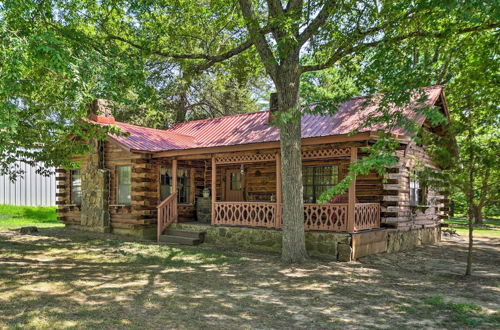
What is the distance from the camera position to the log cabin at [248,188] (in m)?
11.5

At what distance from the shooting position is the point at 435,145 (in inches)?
359

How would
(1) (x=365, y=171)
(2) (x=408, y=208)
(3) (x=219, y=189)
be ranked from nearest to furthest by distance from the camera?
1. (1) (x=365, y=171)
2. (2) (x=408, y=208)
3. (3) (x=219, y=189)

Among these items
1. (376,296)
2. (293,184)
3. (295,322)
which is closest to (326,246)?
(293,184)

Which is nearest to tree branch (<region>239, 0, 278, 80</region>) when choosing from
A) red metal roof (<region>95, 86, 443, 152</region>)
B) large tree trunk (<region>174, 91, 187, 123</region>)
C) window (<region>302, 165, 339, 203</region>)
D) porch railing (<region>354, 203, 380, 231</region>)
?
red metal roof (<region>95, 86, 443, 152</region>)

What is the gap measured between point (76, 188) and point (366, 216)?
1265cm

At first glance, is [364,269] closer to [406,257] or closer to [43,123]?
[406,257]

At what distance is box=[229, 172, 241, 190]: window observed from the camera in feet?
55.0

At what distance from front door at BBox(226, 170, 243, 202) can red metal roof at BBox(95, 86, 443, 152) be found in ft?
5.57

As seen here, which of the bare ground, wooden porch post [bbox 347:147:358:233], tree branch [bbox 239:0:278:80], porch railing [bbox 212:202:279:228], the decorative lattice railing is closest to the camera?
the bare ground

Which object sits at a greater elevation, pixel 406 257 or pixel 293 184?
pixel 293 184

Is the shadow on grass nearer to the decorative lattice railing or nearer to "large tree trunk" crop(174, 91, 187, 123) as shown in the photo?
"large tree trunk" crop(174, 91, 187, 123)

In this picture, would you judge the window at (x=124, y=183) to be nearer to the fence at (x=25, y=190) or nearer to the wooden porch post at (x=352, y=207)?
the wooden porch post at (x=352, y=207)

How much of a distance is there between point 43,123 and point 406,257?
10.8 m

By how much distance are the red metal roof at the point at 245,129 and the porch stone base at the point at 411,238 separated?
3.47 metres
